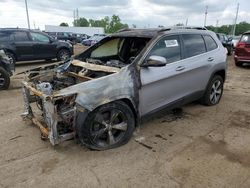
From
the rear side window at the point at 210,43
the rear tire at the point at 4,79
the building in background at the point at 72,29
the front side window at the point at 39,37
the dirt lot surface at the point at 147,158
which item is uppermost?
the rear side window at the point at 210,43

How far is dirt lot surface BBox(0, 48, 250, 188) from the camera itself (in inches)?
126

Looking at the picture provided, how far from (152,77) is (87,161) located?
1614mm

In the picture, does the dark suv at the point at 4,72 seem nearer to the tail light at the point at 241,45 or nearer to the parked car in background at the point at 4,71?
the parked car in background at the point at 4,71

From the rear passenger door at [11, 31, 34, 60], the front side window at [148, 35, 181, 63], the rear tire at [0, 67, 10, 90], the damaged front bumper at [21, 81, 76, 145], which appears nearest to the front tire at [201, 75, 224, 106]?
the front side window at [148, 35, 181, 63]

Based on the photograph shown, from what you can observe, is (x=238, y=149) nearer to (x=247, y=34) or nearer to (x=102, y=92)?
(x=102, y=92)

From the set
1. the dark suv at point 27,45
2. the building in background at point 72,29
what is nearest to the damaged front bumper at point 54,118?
the dark suv at point 27,45

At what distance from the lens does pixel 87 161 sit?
11.8ft

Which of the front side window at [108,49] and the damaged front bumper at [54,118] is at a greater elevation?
the front side window at [108,49]

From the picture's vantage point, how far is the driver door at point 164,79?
411 cm

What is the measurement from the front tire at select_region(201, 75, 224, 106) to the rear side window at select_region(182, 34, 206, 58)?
831 mm

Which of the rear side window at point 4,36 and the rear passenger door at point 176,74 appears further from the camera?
the rear side window at point 4,36

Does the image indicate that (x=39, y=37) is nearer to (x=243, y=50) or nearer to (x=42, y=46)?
(x=42, y=46)

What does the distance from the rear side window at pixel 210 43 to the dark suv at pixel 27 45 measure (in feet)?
26.4

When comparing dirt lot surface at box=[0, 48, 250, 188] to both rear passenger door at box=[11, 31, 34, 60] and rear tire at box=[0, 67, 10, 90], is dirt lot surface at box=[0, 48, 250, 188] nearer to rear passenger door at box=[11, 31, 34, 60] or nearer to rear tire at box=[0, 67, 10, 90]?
rear tire at box=[0, 67, 10, 90]
